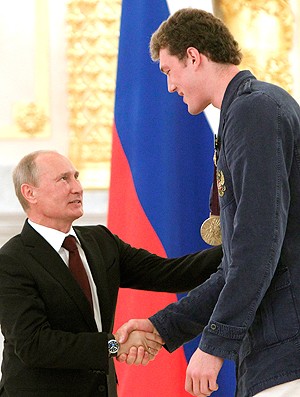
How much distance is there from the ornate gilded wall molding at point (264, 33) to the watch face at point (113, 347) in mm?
1809

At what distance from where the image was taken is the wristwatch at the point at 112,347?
99.2 inches

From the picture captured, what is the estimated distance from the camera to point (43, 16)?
3994mm

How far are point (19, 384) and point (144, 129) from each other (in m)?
1.11

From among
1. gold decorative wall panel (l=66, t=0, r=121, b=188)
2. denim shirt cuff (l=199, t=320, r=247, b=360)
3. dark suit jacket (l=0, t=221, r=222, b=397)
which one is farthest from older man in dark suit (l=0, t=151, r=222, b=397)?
gold decorative wall panel (l=66, t=0, r=121, b=188)

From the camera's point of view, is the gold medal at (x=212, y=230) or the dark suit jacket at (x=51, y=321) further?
the gold medal at (x=212, y=230)

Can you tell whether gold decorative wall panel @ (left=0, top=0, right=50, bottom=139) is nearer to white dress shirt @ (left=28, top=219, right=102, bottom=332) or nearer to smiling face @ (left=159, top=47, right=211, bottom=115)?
white dress shirt @ (left=28, top=219, right=102, bottom=332)

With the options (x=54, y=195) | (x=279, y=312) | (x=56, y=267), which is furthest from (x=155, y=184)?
(x=279, y=312)

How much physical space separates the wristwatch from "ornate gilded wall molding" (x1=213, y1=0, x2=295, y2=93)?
1807mm

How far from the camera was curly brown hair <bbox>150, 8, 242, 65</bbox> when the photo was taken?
218 cm

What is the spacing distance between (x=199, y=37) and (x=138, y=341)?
927mm

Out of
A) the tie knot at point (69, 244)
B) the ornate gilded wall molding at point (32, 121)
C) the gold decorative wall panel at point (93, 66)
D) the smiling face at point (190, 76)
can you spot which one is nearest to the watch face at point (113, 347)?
the tie knot at point (69, 244)

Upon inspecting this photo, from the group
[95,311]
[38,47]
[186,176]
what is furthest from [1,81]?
[95,311]

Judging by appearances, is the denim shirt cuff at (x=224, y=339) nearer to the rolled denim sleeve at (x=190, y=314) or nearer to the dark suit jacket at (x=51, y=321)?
the rolled denim sleeve at (x=190, y=314)

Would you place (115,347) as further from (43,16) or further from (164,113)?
(43,16)
